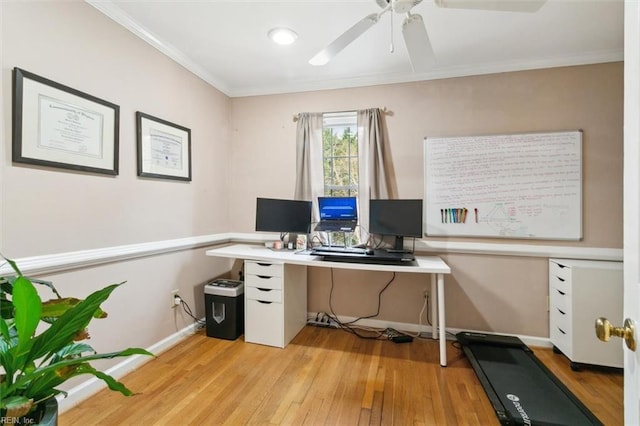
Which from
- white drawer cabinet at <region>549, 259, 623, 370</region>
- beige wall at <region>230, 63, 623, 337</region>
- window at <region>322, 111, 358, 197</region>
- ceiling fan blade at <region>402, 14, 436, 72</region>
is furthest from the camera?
window at <region>322, 111, 358, 197</region>

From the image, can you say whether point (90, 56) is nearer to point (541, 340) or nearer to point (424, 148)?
point (424, 148)

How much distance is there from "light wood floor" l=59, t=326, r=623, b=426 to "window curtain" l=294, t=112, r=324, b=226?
1373mm

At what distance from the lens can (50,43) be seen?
1624 millimetres

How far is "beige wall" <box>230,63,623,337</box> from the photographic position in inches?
94.7

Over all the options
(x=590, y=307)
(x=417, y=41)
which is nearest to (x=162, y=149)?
(x=417, y=41)

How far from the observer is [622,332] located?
0.68m

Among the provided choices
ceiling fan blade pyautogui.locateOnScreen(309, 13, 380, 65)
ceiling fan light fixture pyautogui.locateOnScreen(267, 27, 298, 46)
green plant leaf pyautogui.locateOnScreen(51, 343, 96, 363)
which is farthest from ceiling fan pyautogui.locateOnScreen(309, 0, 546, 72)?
green plant leaf pyautogui.locateOnScreen(51, 343, 96, 363)

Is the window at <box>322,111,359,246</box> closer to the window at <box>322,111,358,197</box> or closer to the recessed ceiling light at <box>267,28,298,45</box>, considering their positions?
the window at <box>322,111,358,197</box>

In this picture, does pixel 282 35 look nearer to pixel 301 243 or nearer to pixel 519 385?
pixel 301 243

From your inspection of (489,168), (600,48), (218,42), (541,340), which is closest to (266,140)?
(218,42)

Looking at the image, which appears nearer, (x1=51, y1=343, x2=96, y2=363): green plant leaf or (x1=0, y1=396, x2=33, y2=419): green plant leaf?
(x1=0, y1=396, x2=33, y2=419): green plant leaf

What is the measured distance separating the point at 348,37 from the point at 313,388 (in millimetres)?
2193

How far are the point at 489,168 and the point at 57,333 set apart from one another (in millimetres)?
2962

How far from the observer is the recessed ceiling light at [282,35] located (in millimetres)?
2146
